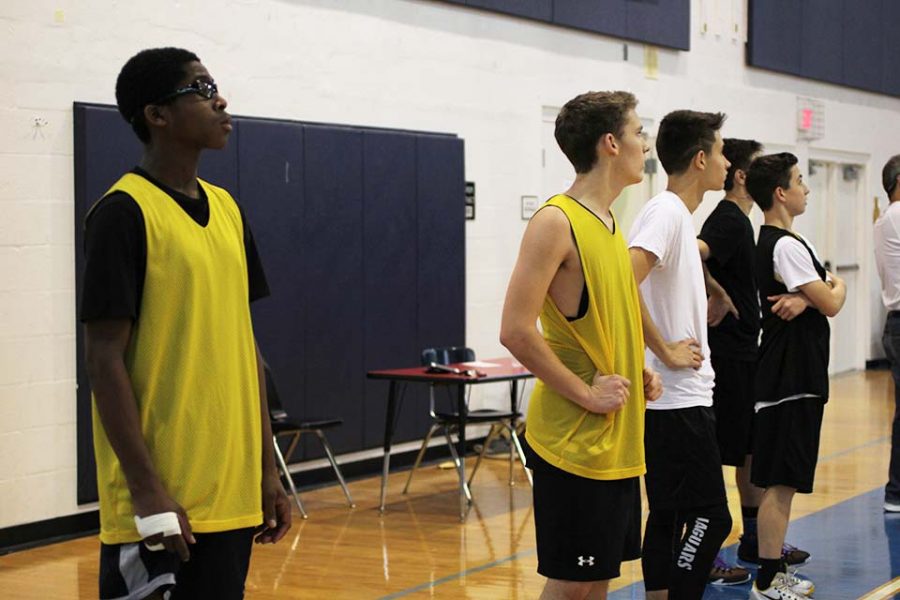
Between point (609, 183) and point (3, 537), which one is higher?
point (609, 183)

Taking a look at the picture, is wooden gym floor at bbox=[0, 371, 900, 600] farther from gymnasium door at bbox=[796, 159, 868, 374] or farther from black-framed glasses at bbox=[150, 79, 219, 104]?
gymnasium door at bbox=[796, 159, 868, 374]

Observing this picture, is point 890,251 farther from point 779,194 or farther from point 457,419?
point 457,419

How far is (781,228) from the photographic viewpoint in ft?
16.9

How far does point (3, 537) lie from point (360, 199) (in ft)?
10.2

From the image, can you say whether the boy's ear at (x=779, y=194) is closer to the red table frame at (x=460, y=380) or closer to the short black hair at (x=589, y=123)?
the short black hair at (x=589, y=123)

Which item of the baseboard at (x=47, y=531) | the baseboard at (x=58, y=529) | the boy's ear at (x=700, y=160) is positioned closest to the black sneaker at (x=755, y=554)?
the boy's ear at (x=700, y=160)

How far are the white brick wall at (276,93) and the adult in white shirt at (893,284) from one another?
3.21 metres

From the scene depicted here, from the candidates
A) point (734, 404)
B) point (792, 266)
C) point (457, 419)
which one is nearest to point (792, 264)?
point (792, 266)

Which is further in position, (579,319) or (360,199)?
(360,199)

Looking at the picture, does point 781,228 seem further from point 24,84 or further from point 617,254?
point 24,84

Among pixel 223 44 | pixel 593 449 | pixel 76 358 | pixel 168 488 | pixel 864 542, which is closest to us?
pixel 168 488

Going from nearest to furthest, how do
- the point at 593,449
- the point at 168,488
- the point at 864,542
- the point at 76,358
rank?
1. the point at 168,488
2. the point at 593,449
3. the point at 864,542
4. the point at 76,358

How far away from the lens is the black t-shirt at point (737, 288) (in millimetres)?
5262

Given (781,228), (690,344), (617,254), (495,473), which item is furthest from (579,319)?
(495,473)
